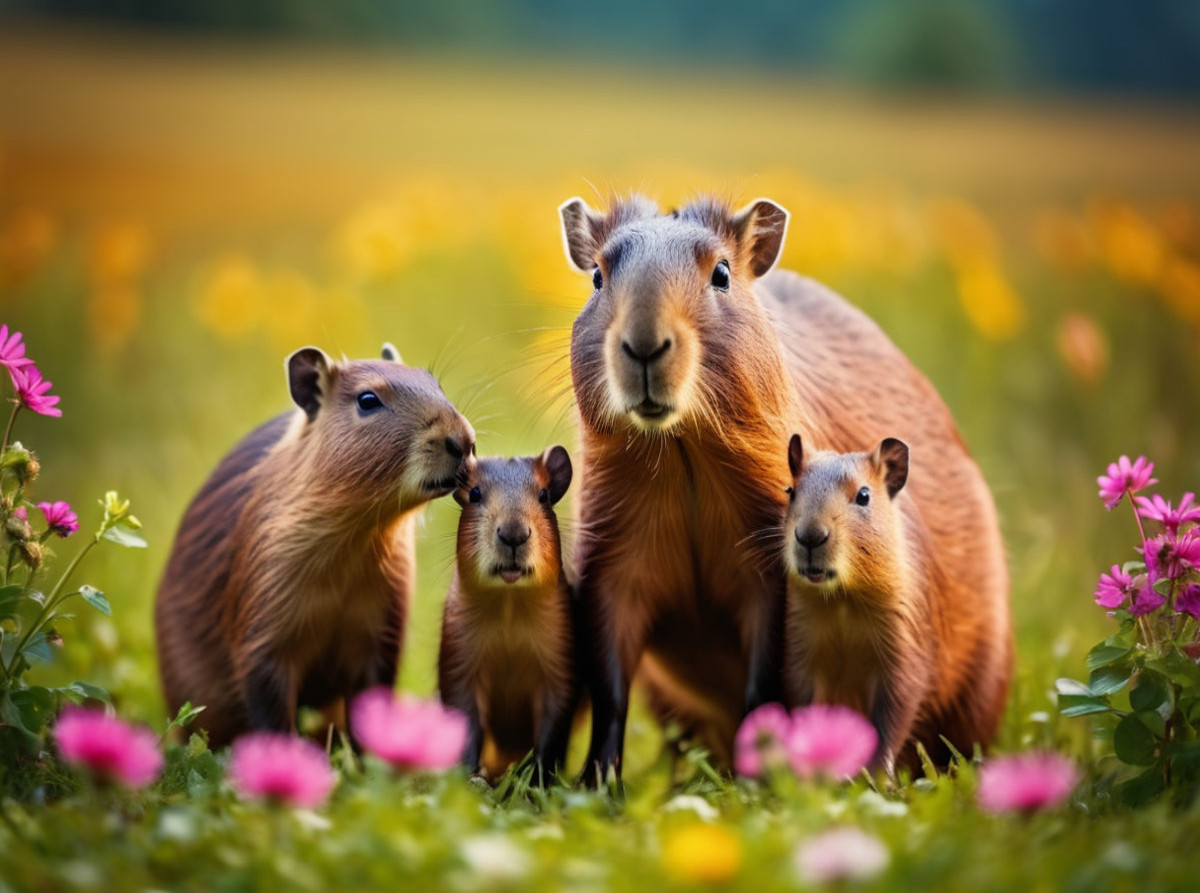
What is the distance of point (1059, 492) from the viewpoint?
838cm

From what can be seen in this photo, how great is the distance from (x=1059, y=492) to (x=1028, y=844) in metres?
5.58

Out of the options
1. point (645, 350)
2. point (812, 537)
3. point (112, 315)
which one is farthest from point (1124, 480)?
point (112, 315)

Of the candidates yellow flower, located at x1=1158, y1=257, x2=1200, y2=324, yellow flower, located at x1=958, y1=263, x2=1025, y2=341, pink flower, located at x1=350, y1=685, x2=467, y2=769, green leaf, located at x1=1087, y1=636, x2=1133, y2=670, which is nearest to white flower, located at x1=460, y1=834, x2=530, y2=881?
pink flower, located at x1=350, y1=685, x2=467, y2=769

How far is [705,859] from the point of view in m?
2.51

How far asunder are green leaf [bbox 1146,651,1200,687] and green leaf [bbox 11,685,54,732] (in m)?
3.11

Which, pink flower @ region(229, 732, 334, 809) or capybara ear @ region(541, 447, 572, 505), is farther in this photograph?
capybara ear @ region(541, 447, 572, 505)

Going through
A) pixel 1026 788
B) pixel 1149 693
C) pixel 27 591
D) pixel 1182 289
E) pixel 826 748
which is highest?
pixel 1182 289

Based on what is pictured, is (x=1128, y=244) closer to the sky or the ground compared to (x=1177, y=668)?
closer to the sky

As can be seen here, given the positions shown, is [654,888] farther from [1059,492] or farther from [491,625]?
[1059,492]

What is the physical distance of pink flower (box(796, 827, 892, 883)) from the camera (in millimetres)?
2506

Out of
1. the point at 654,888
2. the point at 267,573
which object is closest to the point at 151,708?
the point at 267,573

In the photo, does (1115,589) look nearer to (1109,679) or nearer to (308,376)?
(1109,679)

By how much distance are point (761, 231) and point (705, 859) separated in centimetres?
267

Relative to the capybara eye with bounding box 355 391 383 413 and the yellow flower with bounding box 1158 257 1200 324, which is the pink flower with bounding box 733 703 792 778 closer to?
the capybara eye with bounding box 355 391 383 413
